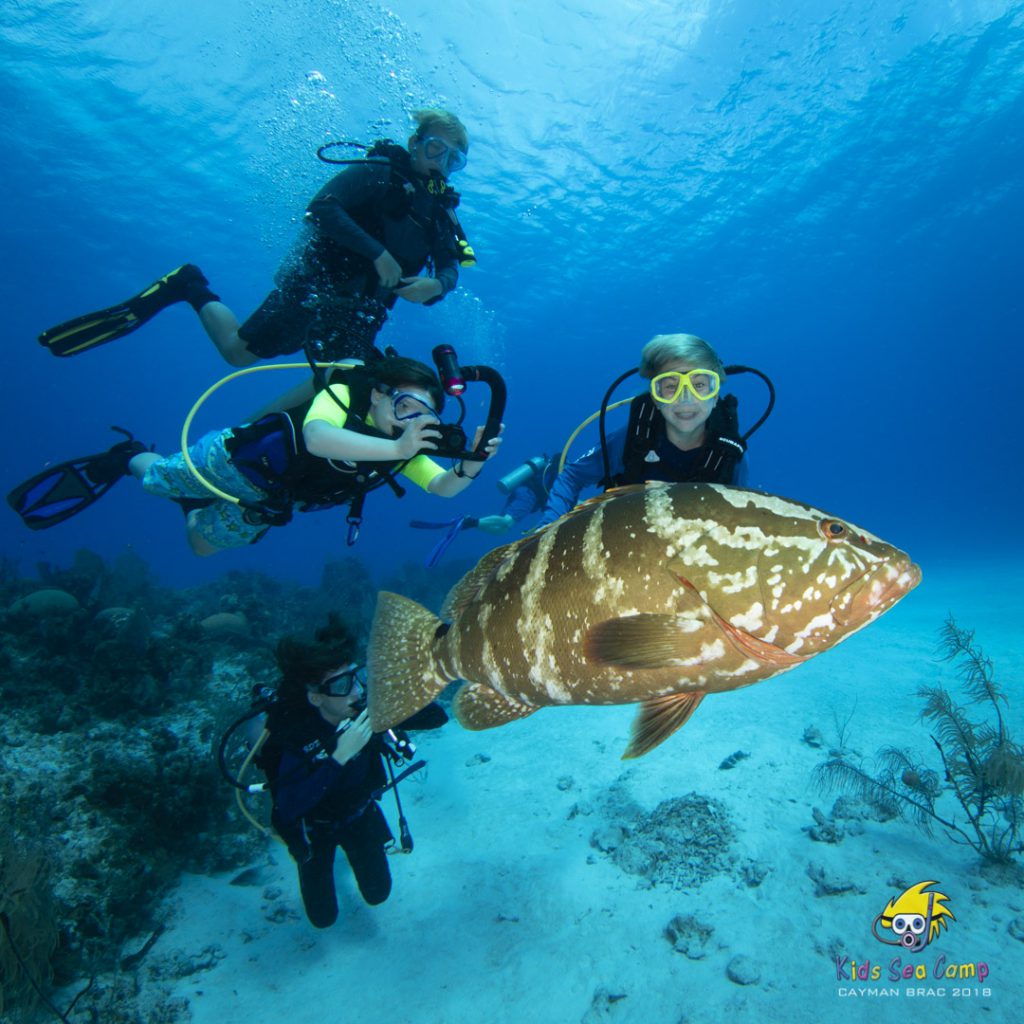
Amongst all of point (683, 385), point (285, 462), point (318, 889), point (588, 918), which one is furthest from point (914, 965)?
point (285, 462)

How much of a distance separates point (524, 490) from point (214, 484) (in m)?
7.14

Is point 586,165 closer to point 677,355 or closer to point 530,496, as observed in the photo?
point 530,496

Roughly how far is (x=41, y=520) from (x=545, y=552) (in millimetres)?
5614

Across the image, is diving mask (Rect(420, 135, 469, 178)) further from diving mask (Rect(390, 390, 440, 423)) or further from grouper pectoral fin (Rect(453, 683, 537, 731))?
grouper pectoral fin (Rect(453, 683, 537, 731))

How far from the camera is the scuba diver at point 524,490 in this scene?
1039 cm

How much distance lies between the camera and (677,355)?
3.46 meters

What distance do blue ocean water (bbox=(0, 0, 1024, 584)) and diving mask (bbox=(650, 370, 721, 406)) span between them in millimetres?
18139

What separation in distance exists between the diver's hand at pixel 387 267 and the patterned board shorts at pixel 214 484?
2124 mm

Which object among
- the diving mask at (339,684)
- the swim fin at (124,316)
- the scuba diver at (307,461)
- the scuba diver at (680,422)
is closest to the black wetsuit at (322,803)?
the diving mask at (339,684)

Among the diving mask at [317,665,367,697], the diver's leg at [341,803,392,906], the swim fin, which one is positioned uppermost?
the swim fin

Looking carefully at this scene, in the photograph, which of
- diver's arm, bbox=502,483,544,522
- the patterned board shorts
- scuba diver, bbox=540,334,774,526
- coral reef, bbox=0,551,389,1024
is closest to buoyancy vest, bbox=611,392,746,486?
scuba diver, bbox=540,334,774,526

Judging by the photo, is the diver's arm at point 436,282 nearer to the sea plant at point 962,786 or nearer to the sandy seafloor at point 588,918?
the sandy seafloor at point 588,918

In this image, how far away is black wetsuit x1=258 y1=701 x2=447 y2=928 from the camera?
433 centimetres

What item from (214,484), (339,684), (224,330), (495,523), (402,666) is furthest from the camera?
(495,523)
